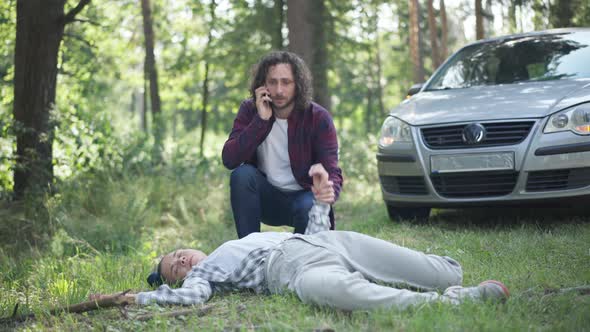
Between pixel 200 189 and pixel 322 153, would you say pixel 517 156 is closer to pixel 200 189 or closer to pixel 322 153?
pixel 322 153

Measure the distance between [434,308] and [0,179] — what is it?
629cm

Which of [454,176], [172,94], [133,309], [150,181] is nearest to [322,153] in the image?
[454,176]

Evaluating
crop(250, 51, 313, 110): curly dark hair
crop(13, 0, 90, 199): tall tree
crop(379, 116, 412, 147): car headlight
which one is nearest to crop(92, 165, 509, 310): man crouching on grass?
crop(250, 51, 313, 110): curly dark hair

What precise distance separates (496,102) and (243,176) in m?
2.43

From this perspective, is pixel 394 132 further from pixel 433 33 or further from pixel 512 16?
pixel 433 33

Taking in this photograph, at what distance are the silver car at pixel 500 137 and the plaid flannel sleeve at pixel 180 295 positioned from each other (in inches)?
112

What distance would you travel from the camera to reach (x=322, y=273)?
131 inches

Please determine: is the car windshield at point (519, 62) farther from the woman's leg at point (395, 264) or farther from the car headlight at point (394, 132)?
the woman's leg at point (395, 264)

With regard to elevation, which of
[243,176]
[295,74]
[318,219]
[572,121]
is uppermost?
[295,74]

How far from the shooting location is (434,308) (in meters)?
3.07

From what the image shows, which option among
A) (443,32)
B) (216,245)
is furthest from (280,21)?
(216,245)

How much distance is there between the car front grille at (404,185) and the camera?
6020 millimetres

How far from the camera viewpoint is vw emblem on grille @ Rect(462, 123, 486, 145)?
219 inches

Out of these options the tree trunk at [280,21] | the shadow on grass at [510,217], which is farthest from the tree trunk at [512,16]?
the shadow on grass at [510,217]
